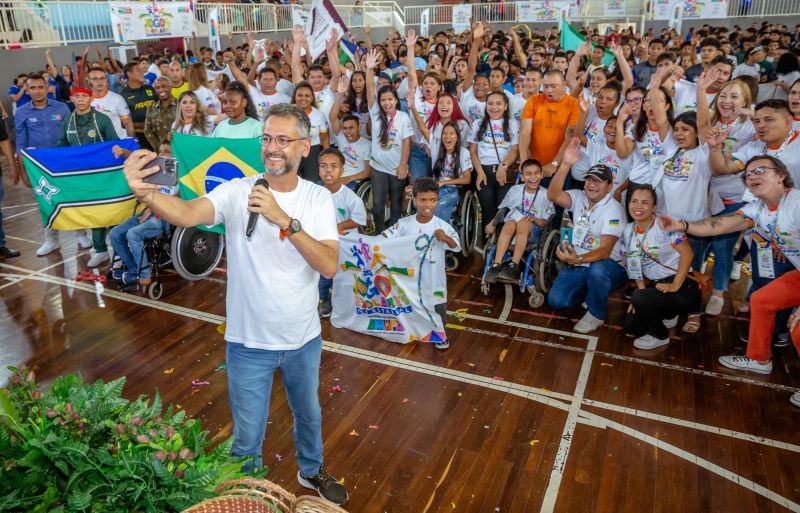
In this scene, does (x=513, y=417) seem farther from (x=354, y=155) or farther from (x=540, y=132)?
(x=354, y=155)

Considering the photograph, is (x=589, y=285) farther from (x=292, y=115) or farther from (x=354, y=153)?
(x=292, y=115)

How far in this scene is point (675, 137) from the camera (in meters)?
5.27

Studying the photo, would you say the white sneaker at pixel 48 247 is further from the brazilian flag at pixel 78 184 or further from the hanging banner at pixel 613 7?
the hanging banner at pixel 613 7

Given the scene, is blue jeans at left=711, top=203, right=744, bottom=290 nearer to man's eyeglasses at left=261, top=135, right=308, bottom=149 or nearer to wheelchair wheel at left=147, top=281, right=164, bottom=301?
man's eyeglasses at left=261, top=135, right=308, bottom=149

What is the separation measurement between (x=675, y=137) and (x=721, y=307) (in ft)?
5.46

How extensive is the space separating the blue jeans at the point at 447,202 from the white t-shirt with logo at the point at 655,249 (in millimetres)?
1885

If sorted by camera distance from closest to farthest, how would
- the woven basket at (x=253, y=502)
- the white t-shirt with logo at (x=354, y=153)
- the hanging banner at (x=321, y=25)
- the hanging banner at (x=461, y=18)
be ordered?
1. the woven basket at (x=253, y=502)
2. the white t-shirt with logo at (x=354, y=153)
3. the hanging banner at (x=321, y=25)
4. the hanging banner at (x=461, y=18)

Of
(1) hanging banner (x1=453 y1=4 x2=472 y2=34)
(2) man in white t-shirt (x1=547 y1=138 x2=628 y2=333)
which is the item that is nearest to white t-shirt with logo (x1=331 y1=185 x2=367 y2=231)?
(2) man in white t-shirt (x1=547 y1=138 x2=628 y2=333)

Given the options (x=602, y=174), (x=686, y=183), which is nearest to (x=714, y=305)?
(x=686, y=183)

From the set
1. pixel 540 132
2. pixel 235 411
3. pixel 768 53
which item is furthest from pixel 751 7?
pixel 235 411

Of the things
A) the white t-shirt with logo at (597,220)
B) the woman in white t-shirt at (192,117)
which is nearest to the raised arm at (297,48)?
the woman in white t-shirt at (192,117)

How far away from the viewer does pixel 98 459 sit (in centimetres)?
193

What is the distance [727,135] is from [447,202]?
8.77 ft

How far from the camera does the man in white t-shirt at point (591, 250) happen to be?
5.33 metres
